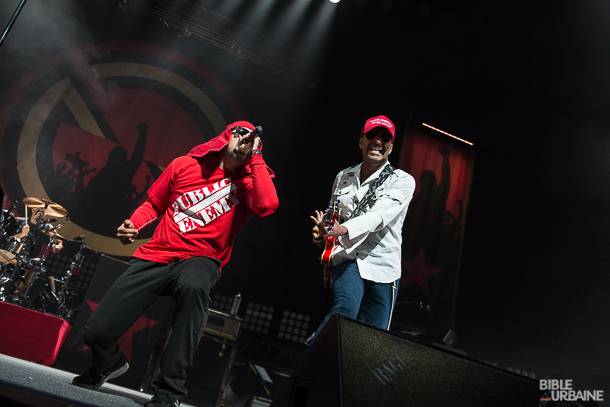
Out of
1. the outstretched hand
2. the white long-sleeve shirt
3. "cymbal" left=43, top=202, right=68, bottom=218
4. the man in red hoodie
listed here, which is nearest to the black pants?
the man in red hoodie

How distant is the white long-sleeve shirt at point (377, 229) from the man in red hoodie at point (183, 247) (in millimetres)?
495

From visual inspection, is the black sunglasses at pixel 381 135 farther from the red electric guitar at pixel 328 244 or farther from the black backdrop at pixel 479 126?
the black backdrop at pixel 479 126

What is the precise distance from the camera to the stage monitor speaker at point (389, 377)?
5.00 ft

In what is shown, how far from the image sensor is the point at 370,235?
2.95 m

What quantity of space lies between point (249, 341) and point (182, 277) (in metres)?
4.04

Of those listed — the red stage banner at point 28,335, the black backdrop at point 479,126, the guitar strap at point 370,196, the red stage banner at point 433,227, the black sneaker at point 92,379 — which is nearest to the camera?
the black sneaker at point 92,379

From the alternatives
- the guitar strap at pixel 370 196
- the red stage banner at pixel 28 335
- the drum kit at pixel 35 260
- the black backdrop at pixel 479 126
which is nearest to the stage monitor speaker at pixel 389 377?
the guitar strap at pixel 370 196

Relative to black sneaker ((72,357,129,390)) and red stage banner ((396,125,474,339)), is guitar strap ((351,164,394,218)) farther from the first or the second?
red stage banner ((396,125,474,339))

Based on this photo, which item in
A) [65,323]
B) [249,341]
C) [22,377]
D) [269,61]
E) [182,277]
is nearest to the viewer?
[22,377]

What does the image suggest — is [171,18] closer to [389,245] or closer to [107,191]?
[107,191]

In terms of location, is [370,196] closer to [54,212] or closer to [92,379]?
[92,379]

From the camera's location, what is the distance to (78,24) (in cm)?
695

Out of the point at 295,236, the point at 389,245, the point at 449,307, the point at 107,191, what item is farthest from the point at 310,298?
the point at 389,245

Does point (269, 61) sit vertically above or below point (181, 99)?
above
